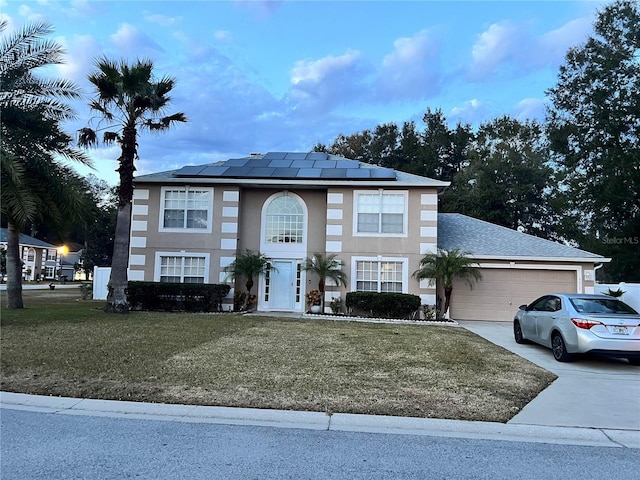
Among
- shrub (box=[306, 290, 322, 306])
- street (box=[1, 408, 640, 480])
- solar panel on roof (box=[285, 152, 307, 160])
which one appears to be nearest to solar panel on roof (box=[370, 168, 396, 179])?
solar panel on roof (box=[285, 152, 307, 160])

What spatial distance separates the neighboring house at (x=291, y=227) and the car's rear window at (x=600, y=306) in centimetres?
776

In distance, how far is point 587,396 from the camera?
22.1 feet

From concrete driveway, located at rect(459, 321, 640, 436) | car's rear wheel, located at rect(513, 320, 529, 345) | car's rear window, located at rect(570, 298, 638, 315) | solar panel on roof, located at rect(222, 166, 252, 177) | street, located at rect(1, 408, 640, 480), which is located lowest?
street, located at rect(1, 408, 640, 480)

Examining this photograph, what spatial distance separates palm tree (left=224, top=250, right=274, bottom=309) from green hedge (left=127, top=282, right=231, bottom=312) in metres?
0.73

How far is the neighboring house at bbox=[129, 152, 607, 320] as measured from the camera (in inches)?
697

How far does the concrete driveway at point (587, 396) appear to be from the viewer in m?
5.60

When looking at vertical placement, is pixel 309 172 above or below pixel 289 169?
below

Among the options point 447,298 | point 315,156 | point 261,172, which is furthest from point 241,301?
point 315,156

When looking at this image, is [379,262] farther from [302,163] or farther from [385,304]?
[302,163]

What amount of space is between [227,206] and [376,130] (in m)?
28.1

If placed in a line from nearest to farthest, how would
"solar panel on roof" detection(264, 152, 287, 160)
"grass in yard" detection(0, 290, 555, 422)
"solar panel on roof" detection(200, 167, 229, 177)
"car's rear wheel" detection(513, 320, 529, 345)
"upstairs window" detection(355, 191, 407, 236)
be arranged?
"grass in yard" detection(0, 290, 555, 422)
"car's rear wheel" detection(513, 320, 529, 345)
"upstairs window" detection(355, 191, 407, 236)
"solar panel on roof" detection(200, 167, 229, 177)
"solar panel on roof" detection(264, 152, 287, 160)

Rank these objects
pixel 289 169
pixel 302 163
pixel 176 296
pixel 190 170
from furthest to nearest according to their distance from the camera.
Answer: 1. pixel 302 163
2. pixel 289 169
3. pixel 190 170
4. pixel 176 296

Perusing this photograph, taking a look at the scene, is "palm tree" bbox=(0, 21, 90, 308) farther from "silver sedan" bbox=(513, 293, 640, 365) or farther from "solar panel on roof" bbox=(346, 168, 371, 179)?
"silver sedan" bbox=(513, 293, 640, 365)

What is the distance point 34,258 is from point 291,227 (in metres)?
41.3
